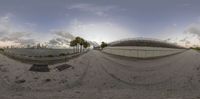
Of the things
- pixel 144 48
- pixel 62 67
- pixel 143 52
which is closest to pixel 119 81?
pixel 62 67

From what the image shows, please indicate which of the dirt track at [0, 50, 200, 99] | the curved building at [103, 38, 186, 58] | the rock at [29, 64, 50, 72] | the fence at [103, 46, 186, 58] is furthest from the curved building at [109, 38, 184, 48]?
the rock at [29, 64, 50, 72]

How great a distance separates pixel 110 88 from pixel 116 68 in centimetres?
327

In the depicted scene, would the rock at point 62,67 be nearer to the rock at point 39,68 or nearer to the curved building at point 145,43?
the rock at point 39,68

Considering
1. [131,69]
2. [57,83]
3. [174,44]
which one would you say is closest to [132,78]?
[131,69]

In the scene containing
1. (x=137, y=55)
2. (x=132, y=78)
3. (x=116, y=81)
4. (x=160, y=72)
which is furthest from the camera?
(x=137, y=55)

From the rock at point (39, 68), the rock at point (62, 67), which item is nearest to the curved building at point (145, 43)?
the rock at point (62, 67)

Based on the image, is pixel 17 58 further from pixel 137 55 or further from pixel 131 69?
pixel 137 55

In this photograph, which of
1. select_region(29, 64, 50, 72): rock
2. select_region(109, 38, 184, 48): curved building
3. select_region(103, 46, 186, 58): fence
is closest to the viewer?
select_region(29, 64, 50, 72): rock

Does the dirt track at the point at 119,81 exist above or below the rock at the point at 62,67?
below

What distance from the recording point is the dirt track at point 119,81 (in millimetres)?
8961

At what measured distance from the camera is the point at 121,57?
16.5 m

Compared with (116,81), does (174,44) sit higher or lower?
higher

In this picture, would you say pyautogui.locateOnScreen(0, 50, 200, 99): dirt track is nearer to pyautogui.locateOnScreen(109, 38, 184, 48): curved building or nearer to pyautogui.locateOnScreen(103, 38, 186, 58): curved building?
pyautogui.locateOnScreen(103, 38, 186, 58): curved building

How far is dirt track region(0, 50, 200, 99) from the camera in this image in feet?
29.4
